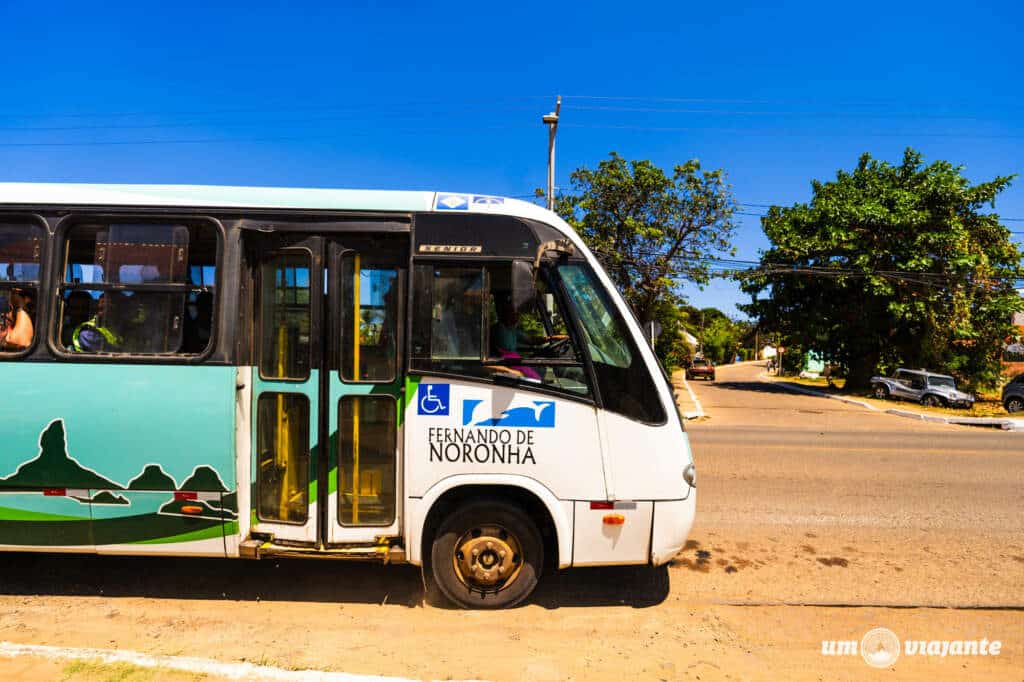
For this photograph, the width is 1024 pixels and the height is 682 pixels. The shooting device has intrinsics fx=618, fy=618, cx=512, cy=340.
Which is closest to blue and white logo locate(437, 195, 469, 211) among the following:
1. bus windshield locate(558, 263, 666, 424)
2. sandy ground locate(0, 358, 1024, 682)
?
bus windshield locate(558, 263, 666, 424)

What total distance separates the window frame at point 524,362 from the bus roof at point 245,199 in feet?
1.26

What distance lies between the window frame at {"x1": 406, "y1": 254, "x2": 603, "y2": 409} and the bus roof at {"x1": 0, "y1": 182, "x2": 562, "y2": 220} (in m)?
0.38

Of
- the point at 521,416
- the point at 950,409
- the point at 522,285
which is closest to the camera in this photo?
the point at 522,285

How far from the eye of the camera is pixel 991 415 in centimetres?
2164

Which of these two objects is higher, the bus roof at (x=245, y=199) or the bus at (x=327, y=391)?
the bus roof at (x=245, y=199)

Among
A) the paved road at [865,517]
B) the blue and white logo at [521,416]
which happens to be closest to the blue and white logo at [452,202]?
the blue and white logo at [521,416]

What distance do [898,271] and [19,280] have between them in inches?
1265

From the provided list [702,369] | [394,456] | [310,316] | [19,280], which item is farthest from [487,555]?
[702,369]

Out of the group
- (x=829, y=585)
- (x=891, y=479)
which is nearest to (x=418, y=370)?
(x=829, y=585)

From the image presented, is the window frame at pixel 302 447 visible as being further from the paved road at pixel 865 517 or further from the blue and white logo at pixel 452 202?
the paved road at pixel 865 517

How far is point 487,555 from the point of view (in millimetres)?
4332

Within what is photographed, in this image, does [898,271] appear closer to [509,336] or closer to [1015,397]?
[1015,397]

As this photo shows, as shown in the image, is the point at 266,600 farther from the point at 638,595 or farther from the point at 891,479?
the point at 891,479

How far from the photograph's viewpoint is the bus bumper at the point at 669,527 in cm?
423
